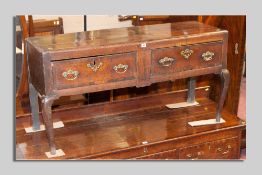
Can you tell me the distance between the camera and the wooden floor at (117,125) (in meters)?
3.68

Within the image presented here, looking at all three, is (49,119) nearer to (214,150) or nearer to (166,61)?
(166,61)

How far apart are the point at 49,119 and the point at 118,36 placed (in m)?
0.66

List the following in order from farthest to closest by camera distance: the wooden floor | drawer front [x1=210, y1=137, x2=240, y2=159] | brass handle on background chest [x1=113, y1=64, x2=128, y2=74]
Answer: drawer front [x1=210, y1=137, x2=240, y2=159] → the wooden floor → brass handle on background chest [x1=113, y1=64, x2=128, y2=74]

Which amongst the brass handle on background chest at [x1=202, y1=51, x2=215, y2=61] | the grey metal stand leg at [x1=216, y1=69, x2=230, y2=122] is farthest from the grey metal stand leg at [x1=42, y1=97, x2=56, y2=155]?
the grey metal stand leg at [x1=216, y1=69, x2=230, y2=122]

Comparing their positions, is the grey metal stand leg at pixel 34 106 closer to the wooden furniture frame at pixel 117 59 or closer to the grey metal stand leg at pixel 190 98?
the wooden furniture frame at pixel 117 59

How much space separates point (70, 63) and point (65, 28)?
53 cm

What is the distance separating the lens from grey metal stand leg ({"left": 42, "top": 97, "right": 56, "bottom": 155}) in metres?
3.38

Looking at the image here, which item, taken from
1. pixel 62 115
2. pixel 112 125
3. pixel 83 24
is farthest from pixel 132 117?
pixel 83 24

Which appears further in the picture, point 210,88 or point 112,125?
point 210,88

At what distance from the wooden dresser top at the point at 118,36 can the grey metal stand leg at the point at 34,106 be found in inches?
13.7

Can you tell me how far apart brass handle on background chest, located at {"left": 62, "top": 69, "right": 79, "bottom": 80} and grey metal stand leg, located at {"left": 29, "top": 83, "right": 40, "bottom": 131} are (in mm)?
403

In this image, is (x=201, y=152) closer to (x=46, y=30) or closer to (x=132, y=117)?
(x=132, y=117)

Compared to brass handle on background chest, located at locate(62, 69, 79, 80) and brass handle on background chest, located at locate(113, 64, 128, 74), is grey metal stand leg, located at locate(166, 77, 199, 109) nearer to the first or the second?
brass handle on background chest, located at locate(113, 64, 128, 74)

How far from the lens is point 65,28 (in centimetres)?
380
